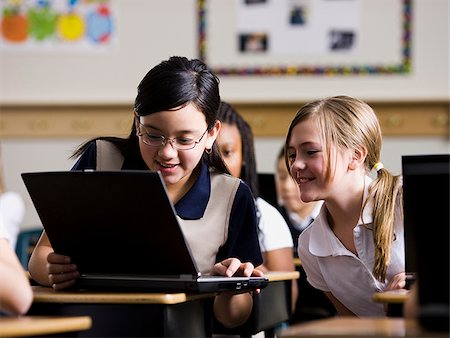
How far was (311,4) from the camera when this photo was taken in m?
5.38

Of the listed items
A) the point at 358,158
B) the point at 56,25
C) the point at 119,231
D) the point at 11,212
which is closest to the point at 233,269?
the point at 119,231

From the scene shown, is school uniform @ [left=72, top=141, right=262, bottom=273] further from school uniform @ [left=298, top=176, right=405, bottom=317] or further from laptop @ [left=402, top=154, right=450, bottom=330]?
laptop @ [left=402, top=154, right=450, bottom=330]

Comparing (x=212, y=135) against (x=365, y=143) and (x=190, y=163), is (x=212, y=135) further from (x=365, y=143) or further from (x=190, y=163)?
(x=365, y=143)

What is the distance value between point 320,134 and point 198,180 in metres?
0.34

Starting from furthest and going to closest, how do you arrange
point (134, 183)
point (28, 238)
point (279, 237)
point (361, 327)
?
point (28, 238) → point (279, 237) → point (134, 183) → point (361, 327)

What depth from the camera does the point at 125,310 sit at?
1830mm

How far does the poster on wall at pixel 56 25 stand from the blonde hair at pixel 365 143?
3195 mm

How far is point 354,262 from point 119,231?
2.36 ft

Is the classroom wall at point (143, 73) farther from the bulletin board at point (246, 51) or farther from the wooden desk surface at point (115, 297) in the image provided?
the wooden desk surface at point (115, 297)

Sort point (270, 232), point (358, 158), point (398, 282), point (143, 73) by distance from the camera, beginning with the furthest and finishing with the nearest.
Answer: point (143, 73)
point (270, 232)
point (358, 158)
point (398, 282)

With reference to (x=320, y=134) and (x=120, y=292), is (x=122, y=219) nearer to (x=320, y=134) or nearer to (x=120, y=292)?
(x=120, y=292)

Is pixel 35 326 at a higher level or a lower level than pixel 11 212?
higher

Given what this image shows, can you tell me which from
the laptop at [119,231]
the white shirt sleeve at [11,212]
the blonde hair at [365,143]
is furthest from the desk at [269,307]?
the white shirt sleeve at [11,212]

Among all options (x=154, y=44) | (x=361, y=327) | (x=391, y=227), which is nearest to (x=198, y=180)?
(x=391, y=227)
